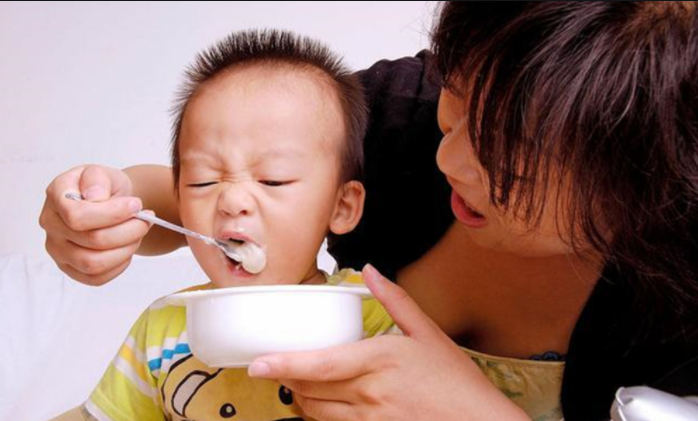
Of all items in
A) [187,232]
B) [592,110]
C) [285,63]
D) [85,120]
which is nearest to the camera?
[592,110]

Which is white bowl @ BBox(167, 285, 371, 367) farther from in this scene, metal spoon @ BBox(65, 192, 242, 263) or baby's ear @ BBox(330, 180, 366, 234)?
baby's ear @ BBox(330, 180, 366, 234)

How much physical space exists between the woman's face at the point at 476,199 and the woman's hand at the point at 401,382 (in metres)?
0.10

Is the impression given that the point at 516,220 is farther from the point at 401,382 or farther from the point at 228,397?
the point at 228,397

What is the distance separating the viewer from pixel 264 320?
25.9 inches

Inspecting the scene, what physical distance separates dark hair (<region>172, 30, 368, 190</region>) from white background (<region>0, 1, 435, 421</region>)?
106mm

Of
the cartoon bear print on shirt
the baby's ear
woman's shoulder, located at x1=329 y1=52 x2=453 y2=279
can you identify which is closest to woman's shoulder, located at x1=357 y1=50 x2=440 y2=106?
woman's shoulder, located at x1=329 y1=52 x2=453 y2=279

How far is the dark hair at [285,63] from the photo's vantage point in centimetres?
86

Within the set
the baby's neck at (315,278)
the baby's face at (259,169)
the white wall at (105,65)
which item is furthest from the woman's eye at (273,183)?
the white wall at (105,65)

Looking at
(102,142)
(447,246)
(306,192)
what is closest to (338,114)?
(306,192)

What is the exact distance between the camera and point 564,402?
3.07 ft

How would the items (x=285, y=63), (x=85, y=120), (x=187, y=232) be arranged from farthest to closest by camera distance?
1. (x=85, y=120)
2. (x=285, y=63)
3. (x=187, y=232)

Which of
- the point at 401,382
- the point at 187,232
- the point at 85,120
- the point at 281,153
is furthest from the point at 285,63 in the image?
the point at 85,120

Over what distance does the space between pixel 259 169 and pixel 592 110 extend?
31 centimetres

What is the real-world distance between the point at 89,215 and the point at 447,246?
44cm
